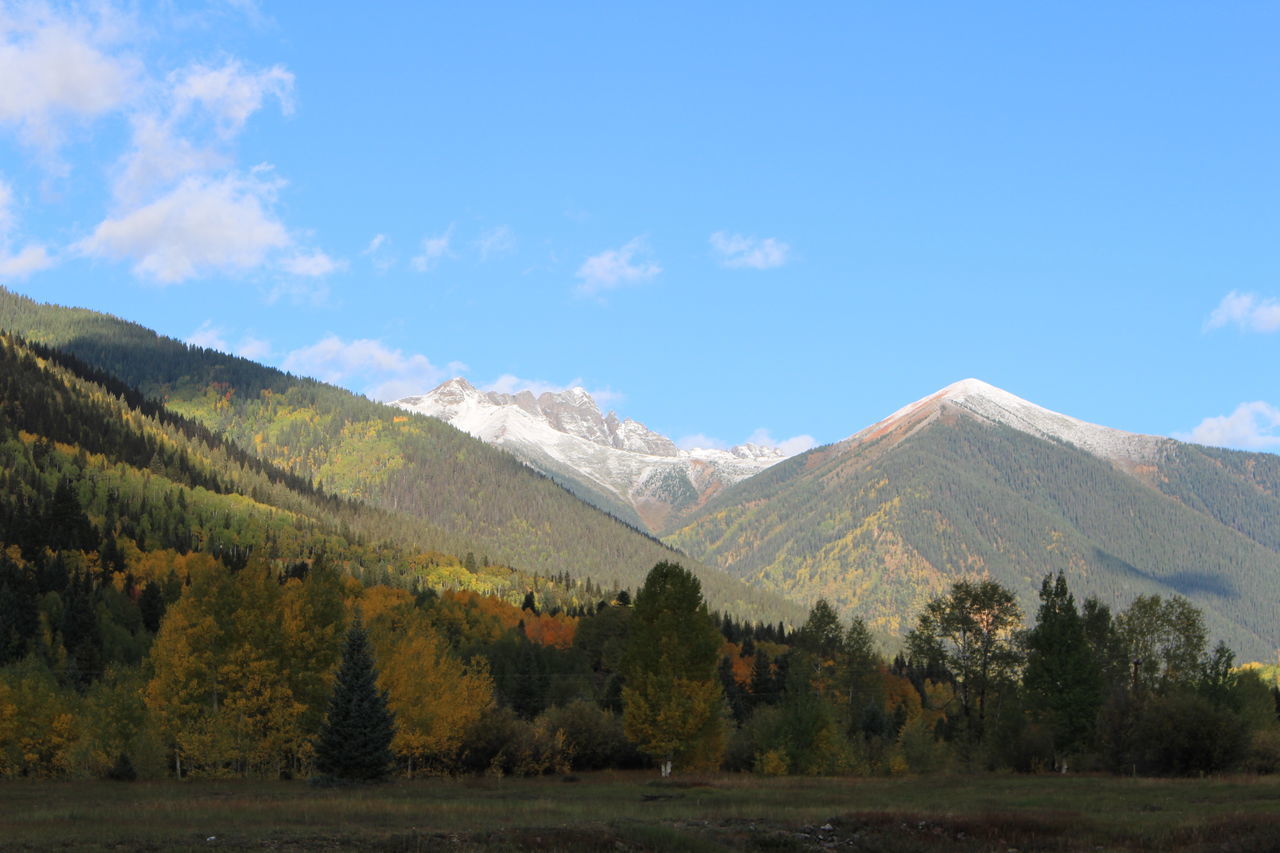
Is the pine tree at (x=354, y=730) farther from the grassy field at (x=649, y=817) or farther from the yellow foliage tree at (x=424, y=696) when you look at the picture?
the yellow foliage tree at (x=424, y=696)

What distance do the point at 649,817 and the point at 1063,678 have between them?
45.3 m

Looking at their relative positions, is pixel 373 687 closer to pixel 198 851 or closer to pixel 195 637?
pixel 195 637

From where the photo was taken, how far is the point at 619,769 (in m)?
81.4

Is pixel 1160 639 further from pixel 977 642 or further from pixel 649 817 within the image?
pixel 649 817

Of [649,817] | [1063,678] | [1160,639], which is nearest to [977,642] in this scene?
[1063,678]

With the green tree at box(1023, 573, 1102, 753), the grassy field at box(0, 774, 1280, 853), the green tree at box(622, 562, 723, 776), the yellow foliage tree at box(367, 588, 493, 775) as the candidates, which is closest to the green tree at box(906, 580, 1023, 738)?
the green tree at box(1023, 573, 1102, 753)

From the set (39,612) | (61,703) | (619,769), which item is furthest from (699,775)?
(39,612)

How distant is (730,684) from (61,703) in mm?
71901

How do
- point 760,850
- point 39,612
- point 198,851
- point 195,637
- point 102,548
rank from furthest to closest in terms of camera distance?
1. point 102,548
2. point 39,612
3. point 195,637
4. point 760,850
5. point 198,851

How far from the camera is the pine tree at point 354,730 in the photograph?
5919 cm

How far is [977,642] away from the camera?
93125 millimetres

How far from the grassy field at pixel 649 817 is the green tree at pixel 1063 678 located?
20.3 meters

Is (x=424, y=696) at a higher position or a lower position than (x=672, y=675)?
lower

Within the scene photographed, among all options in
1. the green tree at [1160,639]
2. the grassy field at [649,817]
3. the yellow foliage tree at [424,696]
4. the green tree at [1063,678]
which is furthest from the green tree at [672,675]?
the green tree at [1160,639]
